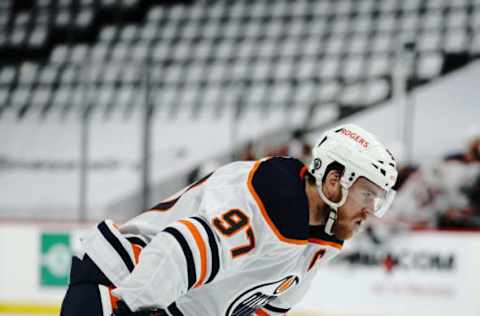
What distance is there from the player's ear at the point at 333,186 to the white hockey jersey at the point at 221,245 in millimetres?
61

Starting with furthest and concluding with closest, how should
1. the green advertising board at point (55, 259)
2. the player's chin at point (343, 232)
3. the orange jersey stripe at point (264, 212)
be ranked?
the green advertising board at point (55, 259) → the player's chin at point (343, 232) → the orange jersey stripe at point (264, 212)

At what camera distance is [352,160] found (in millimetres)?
1657

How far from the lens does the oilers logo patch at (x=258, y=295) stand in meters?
1.76

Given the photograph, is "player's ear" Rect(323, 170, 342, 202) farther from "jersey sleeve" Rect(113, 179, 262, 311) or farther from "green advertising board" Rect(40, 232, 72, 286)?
"green advertising board" Rect(40, 232, 72, 286)

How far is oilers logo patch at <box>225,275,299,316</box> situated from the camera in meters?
1.76

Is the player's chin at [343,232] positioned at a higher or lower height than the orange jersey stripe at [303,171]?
lower

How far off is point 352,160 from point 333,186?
0.25ft

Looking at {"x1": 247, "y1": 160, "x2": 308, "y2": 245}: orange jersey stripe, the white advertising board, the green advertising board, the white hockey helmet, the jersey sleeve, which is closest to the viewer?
the jersey sleeve

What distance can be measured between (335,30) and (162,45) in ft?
4.51

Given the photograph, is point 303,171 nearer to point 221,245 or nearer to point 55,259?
point 221,245

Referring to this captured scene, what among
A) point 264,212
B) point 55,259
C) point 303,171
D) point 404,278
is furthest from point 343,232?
point 55,259

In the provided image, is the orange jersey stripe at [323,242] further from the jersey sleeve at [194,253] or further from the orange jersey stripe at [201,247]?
the orange jersey stripe at [201,247]

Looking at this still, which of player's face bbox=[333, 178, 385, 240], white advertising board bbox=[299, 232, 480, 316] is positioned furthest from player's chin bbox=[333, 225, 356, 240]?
white advertising board bbox=[299, 232, 480, 316]

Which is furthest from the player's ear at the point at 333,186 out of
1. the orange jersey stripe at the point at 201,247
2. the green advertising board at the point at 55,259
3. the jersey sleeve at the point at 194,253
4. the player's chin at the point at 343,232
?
the green advertising board at the point at 55,259
